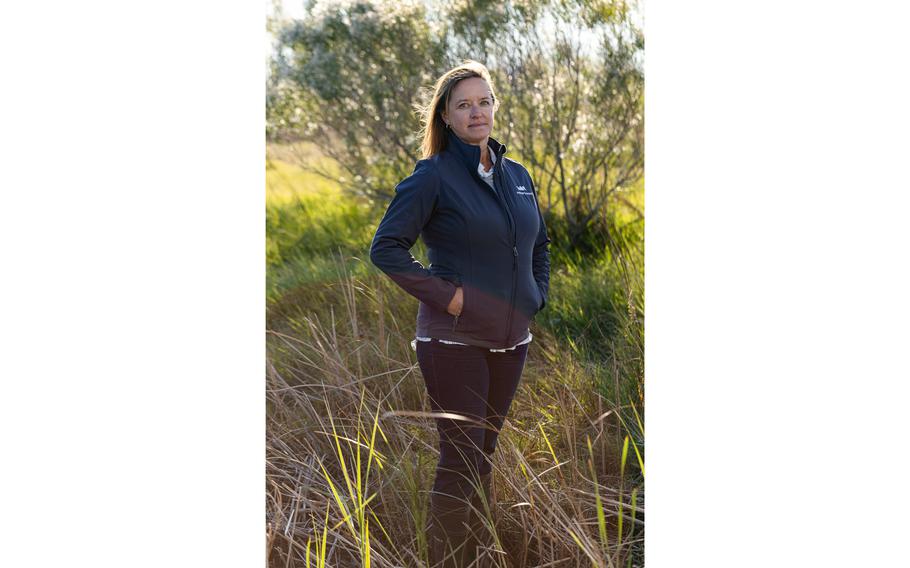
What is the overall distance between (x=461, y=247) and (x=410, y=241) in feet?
0.59

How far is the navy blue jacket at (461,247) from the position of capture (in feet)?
9.98

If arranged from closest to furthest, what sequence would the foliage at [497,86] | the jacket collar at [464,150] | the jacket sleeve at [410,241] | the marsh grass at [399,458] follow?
the jacket sleeve at [410,241], the jacket collar at [464,150], the marsh grass at [399,458], the foliage at [497,86]

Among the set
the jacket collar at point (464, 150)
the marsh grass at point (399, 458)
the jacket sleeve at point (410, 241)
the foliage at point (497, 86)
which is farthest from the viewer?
the foliage at point (497, 86)

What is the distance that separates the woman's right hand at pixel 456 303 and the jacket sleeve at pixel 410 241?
1 centimetres

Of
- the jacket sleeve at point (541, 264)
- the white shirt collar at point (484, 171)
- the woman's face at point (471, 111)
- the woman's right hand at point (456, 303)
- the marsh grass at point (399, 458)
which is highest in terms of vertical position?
the woman's face at point (471, 111)

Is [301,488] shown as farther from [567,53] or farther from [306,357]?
[567,53]

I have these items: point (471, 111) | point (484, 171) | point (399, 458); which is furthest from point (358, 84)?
point (399, 458)

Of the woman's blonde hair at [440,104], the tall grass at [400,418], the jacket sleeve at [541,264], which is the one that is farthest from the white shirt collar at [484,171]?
the tall grass at [400,418]

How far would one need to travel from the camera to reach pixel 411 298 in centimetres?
356

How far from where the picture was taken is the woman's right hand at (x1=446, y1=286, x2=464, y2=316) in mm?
3049

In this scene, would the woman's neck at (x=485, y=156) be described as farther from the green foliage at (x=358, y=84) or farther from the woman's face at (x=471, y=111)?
the green foliage at (x=358, y=84)

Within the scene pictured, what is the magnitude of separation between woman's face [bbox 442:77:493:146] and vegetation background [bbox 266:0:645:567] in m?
0.31

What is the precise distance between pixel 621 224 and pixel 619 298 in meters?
0.32
